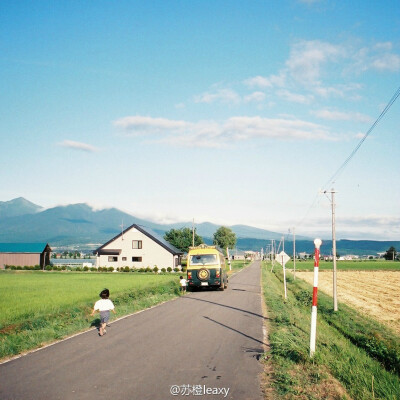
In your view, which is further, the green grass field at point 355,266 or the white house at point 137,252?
the green grass field at point 355,266

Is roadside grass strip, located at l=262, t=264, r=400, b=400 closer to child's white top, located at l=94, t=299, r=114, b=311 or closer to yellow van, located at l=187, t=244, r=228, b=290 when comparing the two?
child's white top, located at l=94, t=299, r=114, b=311

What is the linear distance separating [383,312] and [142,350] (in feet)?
51.3

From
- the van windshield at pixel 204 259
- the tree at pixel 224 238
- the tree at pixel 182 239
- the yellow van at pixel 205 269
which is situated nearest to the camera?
the yellow van at pixel 205 269

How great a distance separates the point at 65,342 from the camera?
9.88m

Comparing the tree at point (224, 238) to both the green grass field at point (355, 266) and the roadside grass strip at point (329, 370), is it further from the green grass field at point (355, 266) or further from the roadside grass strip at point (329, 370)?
the roadside grass strip at point (329, 370)

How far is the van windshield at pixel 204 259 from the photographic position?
82.3ft

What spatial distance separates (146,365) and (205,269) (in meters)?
17.4

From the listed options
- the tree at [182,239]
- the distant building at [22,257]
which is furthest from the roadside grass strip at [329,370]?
the tree at [182,239]

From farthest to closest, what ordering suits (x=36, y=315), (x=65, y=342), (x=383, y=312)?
1. (x=383, y=312)
2. (x=36, y=315)
3. (x=65, y=342)

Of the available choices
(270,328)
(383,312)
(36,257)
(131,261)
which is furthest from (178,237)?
(270,328)

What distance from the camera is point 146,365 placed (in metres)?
7.45

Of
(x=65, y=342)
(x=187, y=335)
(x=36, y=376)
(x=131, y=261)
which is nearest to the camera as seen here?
(x=36, y=376)

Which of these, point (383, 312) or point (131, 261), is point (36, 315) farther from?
point (131, 261)

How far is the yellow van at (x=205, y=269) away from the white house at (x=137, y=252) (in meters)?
36.2
